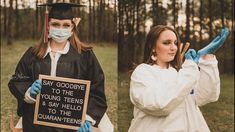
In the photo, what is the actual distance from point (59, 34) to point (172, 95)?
907mm

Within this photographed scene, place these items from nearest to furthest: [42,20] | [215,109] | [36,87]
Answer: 1. [36,87]
2. [42,20]
3. [215,109]

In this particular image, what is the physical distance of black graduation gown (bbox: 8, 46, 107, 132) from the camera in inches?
123

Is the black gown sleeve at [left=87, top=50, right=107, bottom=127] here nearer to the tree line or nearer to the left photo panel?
the left photo panel

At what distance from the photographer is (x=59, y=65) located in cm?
316

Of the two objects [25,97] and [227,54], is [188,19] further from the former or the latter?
[25,97]

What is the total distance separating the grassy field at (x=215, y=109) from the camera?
4.94 m

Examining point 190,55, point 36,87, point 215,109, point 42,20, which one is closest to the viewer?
point 190,55

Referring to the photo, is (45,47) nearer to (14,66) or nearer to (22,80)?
(22,80)

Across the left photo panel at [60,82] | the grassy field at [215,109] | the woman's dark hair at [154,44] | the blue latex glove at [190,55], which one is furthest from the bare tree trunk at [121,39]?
the blue latex glove at [190,55]

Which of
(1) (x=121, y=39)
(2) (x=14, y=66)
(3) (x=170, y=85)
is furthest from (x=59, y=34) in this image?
(1) (x=121, y=39)

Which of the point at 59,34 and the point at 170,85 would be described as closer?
the point at 170,85

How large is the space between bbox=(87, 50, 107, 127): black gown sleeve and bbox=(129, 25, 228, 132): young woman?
0.41 metres

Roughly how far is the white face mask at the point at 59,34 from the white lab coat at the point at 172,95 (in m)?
0.59

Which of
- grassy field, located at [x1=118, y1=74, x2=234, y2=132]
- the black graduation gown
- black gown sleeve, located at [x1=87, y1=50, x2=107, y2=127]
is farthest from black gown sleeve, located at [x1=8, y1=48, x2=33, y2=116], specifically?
grassy field, located at [x1=118, y1=74, x2=234, y2=132]
